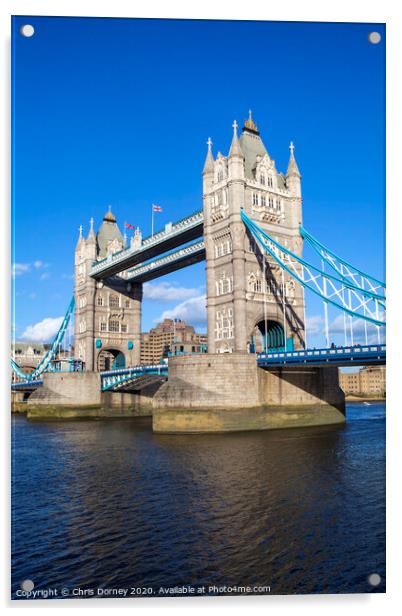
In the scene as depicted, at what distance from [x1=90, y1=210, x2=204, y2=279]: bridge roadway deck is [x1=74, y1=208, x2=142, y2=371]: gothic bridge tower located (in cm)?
283

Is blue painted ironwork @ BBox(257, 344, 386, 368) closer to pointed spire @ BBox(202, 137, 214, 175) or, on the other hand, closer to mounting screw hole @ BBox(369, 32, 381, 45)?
pointed spire @ BBox(202, 137, 214, 175)

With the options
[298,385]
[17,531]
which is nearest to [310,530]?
[17,531]

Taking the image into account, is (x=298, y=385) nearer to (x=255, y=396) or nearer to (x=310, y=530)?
(x=255, y=396)

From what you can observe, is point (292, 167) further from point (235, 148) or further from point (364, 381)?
point (364, 381)

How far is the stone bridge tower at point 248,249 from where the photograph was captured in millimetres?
51656

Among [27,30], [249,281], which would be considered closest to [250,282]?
[249,281]

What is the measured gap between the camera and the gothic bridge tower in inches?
3219

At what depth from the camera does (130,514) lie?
19.9 m

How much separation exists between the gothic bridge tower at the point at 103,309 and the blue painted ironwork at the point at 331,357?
4163 cm

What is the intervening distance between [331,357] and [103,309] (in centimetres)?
4873

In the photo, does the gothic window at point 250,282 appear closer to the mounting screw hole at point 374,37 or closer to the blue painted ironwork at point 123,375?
the blue painted ironwork at point 123,375

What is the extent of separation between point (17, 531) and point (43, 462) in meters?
14.9

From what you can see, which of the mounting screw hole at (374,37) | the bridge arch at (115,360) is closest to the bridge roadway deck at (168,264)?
the bridge arch at (115,360)

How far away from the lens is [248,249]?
52562 millimetres
